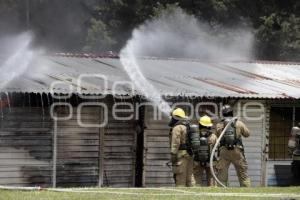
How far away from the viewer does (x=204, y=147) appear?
13.9m

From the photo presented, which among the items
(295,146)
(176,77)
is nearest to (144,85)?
(176,77)

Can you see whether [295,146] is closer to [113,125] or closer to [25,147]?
[113,125]

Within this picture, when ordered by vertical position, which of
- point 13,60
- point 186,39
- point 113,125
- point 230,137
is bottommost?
point 230,137

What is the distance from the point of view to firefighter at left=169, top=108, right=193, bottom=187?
13516 millimetres

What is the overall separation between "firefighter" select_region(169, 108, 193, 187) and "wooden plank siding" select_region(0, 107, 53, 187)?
2762mm

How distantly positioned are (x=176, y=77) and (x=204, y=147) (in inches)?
118

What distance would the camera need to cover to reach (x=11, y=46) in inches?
682

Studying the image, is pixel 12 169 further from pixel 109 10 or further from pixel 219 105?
pixel 109 10

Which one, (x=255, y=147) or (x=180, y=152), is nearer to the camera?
(x=180, y=152)

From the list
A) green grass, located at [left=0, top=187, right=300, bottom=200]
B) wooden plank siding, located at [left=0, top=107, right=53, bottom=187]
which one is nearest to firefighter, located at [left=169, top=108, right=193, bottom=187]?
green grass, located at [left=0, top=187, right=300, bottom=200]

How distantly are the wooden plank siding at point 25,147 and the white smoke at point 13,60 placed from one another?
0.75 meters

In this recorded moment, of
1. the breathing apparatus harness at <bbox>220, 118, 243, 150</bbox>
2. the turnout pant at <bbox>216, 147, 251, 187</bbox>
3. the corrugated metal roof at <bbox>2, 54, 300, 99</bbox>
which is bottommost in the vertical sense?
the turnout pant at <bbox>216, 147, 251, 187</bbox>
